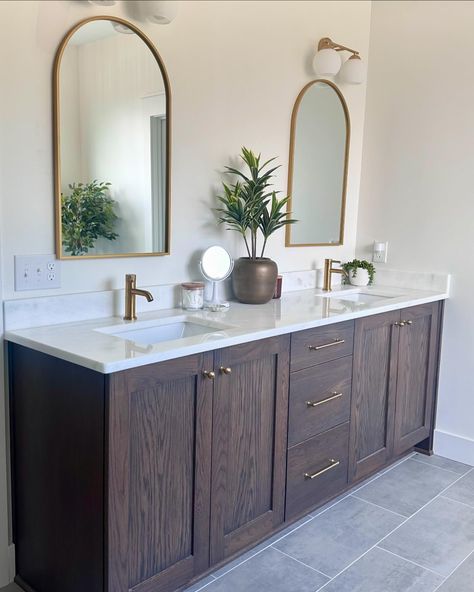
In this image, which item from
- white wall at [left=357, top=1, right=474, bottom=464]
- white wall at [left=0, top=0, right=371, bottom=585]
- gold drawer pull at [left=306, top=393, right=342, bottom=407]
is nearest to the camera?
white wall at [left=0, top=0, right=371, bottom=585]

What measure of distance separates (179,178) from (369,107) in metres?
1.42

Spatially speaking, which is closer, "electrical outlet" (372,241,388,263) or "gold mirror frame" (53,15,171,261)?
"gold mirror frame" (53,15,171,261)

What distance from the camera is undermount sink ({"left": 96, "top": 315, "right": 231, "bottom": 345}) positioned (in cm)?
196

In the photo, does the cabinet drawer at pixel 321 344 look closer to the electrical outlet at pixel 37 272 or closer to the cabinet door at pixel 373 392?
the cabinet door at pixel 373 392

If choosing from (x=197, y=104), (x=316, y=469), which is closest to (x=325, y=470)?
(x=316, y=469)

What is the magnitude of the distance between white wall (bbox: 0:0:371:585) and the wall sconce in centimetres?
8

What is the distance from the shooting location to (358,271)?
10.1 ft

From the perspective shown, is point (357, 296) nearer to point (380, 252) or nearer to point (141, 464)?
point (380, 252)

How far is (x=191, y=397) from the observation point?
5.64ft

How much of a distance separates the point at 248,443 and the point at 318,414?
1.34 feet

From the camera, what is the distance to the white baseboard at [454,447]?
292cm

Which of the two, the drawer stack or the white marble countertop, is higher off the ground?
the white marble countertop

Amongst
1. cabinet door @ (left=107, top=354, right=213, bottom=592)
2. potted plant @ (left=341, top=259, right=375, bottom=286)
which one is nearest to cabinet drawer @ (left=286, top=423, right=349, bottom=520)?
cabinet door @ (left=107, top=354, right=213, bottom=592)

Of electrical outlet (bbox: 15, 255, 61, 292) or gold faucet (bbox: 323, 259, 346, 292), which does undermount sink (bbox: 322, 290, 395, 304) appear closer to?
gold faucet (bbox: 323, 259, 346, 292)
